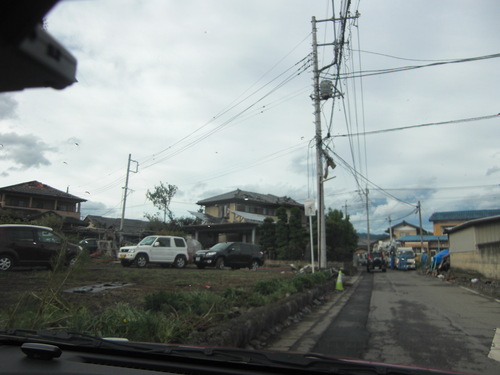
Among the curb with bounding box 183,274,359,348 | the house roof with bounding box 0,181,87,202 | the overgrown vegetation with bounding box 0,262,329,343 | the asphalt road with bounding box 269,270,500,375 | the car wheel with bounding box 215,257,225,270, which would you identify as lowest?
the asphalt road with bounding box 269,270,500,375

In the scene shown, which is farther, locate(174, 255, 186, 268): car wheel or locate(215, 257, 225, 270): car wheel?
locate(215, 257, 225, 270): car wheel

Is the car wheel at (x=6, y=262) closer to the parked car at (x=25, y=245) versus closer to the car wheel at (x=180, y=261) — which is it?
the parked car at (x=25, y=245)

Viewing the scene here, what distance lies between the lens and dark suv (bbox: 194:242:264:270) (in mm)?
20375

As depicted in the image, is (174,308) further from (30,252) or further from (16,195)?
(16,195)

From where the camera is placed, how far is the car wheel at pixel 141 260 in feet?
61.0

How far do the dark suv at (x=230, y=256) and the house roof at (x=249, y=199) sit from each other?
24.6 m

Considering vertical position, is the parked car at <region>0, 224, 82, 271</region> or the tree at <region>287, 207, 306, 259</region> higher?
the tree at <region>287, 207, 306, 259</region>

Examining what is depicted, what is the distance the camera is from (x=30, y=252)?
12664mm

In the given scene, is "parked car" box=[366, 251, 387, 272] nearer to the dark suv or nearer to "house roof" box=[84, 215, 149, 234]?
the dark suv

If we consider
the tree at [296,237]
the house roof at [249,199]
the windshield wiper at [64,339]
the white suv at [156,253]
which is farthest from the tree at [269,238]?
the windshield wiper at [64,339]

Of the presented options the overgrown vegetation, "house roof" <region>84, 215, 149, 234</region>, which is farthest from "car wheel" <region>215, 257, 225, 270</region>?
"house roof" <region>84, 215, 149, 234</region>

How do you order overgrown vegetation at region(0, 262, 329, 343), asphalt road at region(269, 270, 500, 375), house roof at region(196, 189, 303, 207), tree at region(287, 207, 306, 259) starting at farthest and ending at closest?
1. house roof at region(196, 189, 303, 207)
2. tree at region(287, 207, 306, 259)
3. asphalt road at region(269, 270, 500, 375)
4. overgrown vegetation at region(0, 262, 329, 343)

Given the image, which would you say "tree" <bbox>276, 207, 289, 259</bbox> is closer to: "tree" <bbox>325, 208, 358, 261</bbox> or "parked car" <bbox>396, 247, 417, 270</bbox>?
"tree" <bbox>325, 208, 358, 261</bbox>

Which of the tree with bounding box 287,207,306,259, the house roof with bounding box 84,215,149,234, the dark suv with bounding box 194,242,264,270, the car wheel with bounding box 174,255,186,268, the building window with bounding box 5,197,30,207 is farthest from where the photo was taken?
the house roof with bounding box 84,215,149,234
